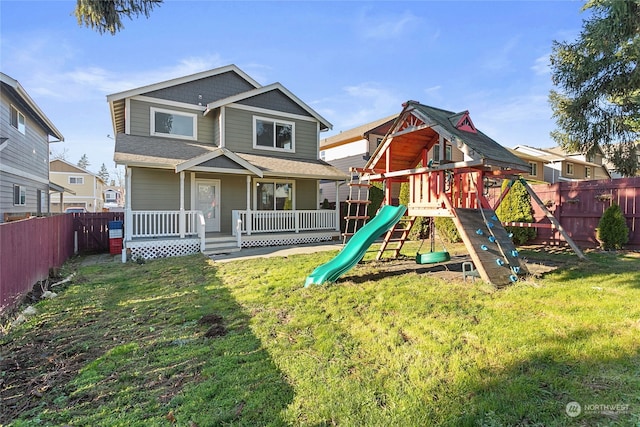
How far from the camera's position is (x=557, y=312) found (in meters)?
4.05

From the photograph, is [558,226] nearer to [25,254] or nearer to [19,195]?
[25,254]

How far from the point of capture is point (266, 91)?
14.0 meters

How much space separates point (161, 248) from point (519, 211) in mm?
11982

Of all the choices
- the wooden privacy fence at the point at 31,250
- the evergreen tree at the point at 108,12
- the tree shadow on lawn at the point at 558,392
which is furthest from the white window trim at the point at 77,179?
the tree shadow on lawn at the point at 558,392

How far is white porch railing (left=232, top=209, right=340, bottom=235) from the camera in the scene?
39.5ft

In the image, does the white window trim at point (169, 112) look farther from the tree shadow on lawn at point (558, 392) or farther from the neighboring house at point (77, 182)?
the neighboring house at point (77, 182)

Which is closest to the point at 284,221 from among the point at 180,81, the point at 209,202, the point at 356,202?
the point at 209,202

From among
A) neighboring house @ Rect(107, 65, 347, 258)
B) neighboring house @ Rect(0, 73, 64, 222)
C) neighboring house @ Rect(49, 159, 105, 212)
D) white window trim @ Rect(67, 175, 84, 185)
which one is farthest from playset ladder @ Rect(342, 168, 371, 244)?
white window trim @ Rect(67, 175, 84, 185)

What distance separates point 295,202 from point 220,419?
1245 centimetres

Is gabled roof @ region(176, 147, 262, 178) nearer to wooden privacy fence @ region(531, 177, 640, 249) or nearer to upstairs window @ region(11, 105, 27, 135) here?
upstairs window @ region(11, 105, 27, 135)

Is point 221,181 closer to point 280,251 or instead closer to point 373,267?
point 280,251

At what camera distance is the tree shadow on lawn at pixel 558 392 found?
222 centimetres

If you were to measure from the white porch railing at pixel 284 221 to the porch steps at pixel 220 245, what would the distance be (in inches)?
19.3

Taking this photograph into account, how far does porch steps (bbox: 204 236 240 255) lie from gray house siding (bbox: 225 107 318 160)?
13.6ft
